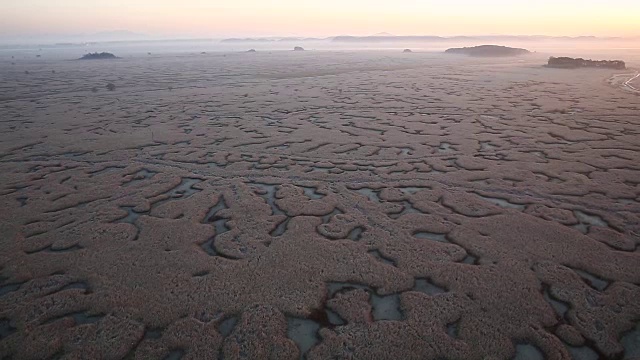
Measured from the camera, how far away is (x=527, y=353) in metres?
3.57

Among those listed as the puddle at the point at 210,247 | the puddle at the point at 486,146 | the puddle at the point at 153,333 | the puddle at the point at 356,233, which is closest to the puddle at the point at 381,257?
the puddle at the point at 356,233

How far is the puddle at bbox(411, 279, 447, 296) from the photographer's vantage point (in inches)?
175

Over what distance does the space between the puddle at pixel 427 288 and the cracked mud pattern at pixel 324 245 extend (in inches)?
0.9

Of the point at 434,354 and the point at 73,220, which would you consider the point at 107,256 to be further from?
the point at 434,354

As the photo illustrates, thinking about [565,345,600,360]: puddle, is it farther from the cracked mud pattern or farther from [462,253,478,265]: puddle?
[462,253,478,265]: puddle

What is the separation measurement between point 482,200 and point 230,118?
1102 cm

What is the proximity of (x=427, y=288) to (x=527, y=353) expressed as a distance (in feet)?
4.04

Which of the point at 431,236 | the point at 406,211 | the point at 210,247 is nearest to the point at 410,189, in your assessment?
the point at 406,211

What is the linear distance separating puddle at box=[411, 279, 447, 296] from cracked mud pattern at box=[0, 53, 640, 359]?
24 millimetres

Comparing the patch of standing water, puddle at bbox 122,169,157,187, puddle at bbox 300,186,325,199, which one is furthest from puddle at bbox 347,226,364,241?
puddle at bbox 122,169,157,187

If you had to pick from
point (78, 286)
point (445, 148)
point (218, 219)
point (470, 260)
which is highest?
point (445, 148)

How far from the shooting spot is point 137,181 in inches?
325

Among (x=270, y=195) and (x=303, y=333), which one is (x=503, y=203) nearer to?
(x=270, y=195)

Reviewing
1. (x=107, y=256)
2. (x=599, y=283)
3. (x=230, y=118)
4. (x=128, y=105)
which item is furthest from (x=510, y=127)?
(x=128, y=105)
